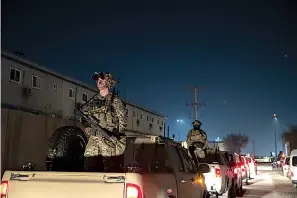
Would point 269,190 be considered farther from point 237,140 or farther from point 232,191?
point 237,140

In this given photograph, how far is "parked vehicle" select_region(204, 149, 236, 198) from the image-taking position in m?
12.8

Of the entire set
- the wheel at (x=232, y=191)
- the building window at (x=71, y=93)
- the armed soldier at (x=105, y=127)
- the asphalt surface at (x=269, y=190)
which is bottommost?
the asphalt surface at (x=269, y=190)

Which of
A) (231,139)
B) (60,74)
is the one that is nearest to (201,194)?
(60,74)

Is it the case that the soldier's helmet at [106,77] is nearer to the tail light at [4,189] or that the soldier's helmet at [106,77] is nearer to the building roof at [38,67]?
the tail light at [4,189]

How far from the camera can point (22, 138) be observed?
36.5 ft

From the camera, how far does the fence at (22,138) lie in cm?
1060

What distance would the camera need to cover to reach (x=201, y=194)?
301 inches

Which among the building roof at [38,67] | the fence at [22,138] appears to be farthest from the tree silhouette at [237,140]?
the fence at [22,138]

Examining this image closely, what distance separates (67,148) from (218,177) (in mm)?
7363

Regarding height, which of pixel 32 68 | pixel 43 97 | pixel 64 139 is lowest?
pixel 64 139

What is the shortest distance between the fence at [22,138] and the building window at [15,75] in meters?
12.0

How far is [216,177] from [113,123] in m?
7.21

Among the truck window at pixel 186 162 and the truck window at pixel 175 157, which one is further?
the truck window at pixel 186 162

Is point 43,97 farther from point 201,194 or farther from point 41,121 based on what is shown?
point 201,194
